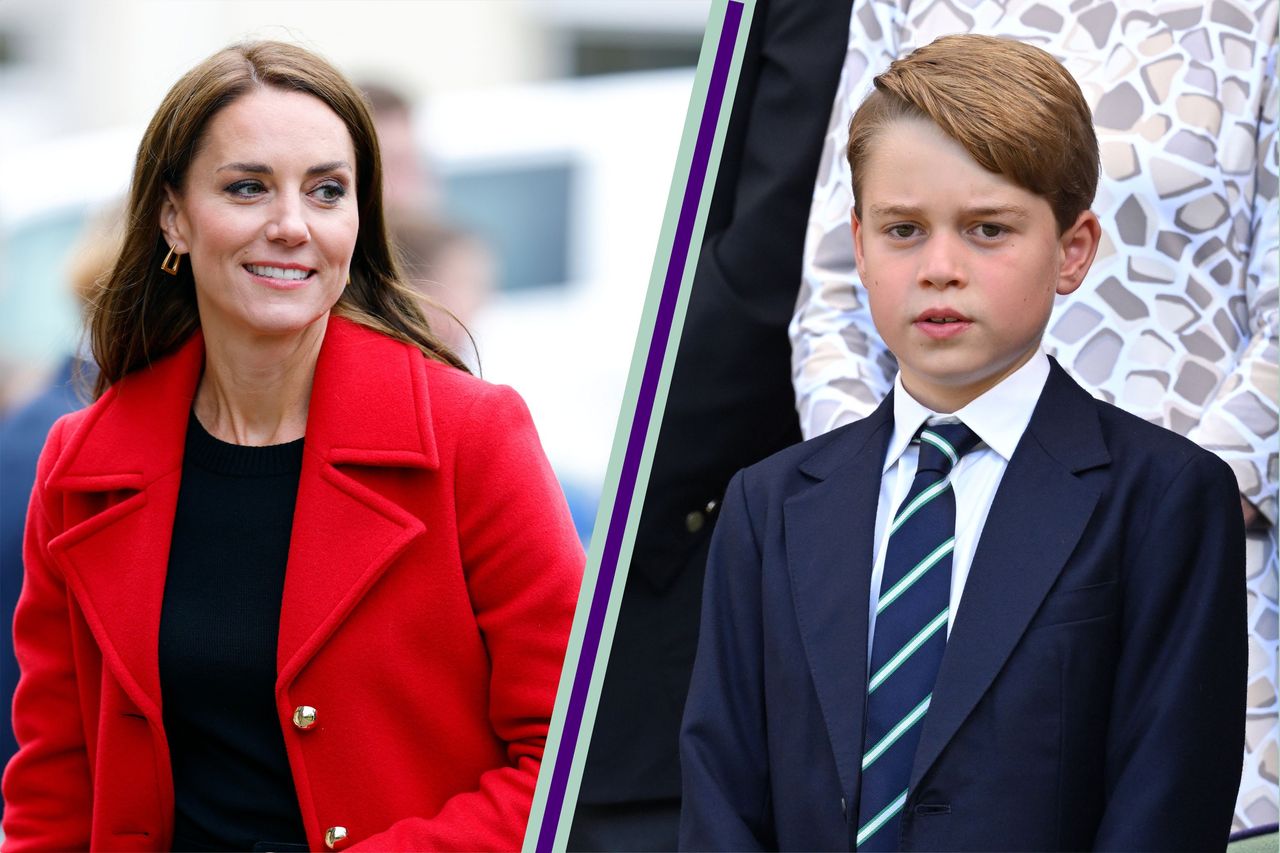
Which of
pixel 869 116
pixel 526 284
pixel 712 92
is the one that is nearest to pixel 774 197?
pixel 712 92

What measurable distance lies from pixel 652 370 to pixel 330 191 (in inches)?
20.2

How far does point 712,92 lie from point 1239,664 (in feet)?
3.19

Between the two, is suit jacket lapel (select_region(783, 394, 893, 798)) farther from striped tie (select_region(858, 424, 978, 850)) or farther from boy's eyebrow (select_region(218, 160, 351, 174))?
boy's eyebrow (select_region(218, 160, 351, 174))

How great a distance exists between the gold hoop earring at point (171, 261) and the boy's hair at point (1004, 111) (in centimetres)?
97

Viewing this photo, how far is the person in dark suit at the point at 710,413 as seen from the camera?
248cm

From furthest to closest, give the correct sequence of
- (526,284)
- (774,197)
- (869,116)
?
1. (526,284)
2. (774,197)
3. (869,116)

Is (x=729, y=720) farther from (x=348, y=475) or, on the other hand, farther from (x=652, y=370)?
(x=348, y=475)

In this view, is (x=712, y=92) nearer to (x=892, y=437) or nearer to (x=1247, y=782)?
(x=892, y=437)

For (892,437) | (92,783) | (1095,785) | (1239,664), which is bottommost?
(92,783)

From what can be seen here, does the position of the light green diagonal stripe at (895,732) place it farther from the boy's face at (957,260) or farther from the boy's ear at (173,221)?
the boy's ear at (173,221)

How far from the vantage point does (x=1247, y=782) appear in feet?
7.36

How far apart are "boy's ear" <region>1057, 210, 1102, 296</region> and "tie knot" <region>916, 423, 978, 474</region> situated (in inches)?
8.0

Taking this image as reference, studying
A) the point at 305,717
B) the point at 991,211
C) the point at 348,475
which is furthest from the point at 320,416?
the point at 991,211

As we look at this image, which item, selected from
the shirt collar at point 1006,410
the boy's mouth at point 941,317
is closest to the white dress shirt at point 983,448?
the shirt collar at point 1006,410
